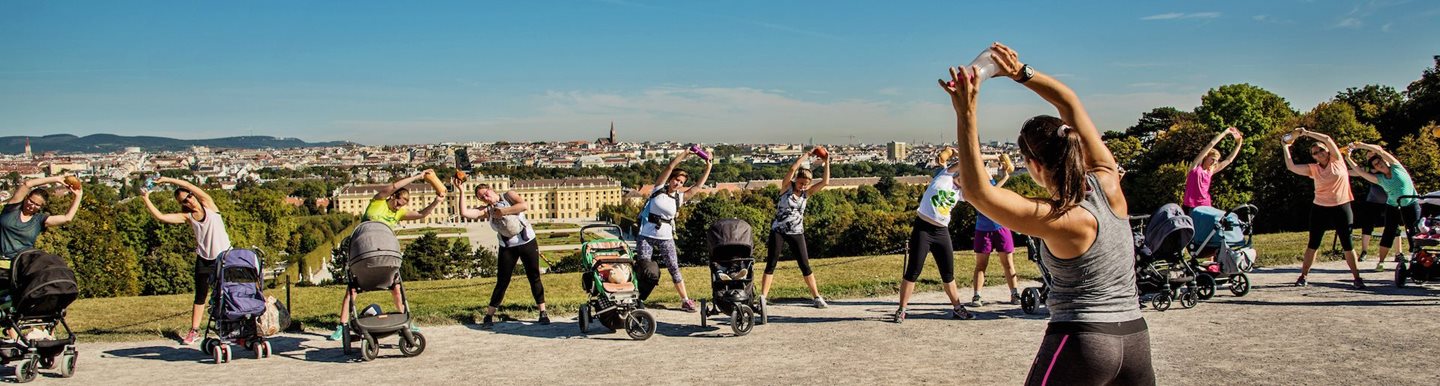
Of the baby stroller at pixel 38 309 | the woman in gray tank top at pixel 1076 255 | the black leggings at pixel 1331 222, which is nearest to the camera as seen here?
the woman in gray tank top at pixel 1076 255

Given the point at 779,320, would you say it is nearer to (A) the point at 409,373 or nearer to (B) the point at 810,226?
(A) the point at 409,373

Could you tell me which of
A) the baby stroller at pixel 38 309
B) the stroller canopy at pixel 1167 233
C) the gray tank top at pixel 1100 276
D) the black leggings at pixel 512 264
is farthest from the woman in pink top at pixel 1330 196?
the baby stroller at pixel 38 309

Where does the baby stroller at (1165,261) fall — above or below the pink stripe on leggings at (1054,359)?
below

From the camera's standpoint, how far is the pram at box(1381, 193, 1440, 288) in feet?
30.5

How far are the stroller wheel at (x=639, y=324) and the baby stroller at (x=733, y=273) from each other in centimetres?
60

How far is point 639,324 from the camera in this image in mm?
8203

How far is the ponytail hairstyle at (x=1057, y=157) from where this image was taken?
2.92 m

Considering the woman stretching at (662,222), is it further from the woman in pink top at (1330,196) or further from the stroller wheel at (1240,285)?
the woman in pink top at (1330,196)

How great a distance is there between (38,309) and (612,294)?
4485mm

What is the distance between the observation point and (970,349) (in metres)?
7.38

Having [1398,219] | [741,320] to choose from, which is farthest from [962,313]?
[1398,219]

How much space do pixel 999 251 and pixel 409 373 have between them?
18.6 ft

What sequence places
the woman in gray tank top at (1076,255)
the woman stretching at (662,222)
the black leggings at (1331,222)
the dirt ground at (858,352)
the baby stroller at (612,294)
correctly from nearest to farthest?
the woman in gray tank top at (1076,255) < the dirt ground at (858,352) < the baby stroller at (612,294) < the woman stretching at (662,222) < the black leggings at (1331,222)

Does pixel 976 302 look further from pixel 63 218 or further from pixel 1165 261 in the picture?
pixel 63 218
